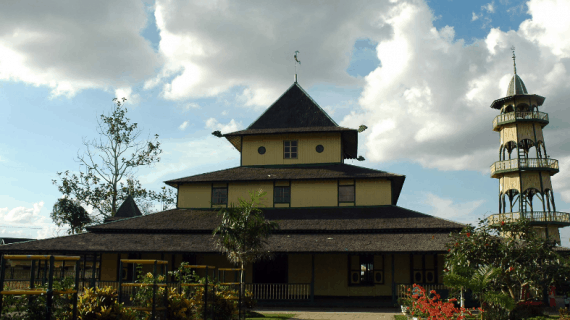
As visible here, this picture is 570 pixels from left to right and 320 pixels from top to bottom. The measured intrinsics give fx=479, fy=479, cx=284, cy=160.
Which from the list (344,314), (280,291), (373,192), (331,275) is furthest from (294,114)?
(344,314)

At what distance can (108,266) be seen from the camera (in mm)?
26688

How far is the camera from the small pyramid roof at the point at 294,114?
30.4m

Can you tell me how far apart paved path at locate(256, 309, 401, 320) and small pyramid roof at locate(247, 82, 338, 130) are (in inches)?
484

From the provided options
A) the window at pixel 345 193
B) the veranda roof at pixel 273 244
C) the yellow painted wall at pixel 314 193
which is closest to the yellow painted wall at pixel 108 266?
the veranda roof at pixel 273 244

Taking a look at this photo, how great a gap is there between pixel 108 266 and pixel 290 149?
12.6 meters

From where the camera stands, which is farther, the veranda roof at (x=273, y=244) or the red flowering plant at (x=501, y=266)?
the veranda roof at (x=273, y=244)

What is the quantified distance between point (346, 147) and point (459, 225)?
37.2 ft

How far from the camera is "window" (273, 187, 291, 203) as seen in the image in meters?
28.1

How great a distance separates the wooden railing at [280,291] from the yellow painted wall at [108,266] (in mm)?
7798

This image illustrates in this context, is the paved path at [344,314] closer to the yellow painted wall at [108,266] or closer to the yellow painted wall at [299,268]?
the yellow painted wall at [299,268]

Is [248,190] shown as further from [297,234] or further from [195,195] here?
[297,234]

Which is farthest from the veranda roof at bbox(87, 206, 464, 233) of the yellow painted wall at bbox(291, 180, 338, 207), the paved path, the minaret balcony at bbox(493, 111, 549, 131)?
the minaret balcony at bbox(493, 111, 549, 131)

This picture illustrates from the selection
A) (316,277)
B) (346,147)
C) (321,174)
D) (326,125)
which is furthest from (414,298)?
(346,147)

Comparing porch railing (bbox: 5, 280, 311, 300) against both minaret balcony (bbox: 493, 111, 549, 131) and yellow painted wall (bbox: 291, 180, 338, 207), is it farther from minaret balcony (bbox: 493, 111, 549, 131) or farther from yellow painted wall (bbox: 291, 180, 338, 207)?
minaret balcony (bbox: 493, 111, 549, 131)
